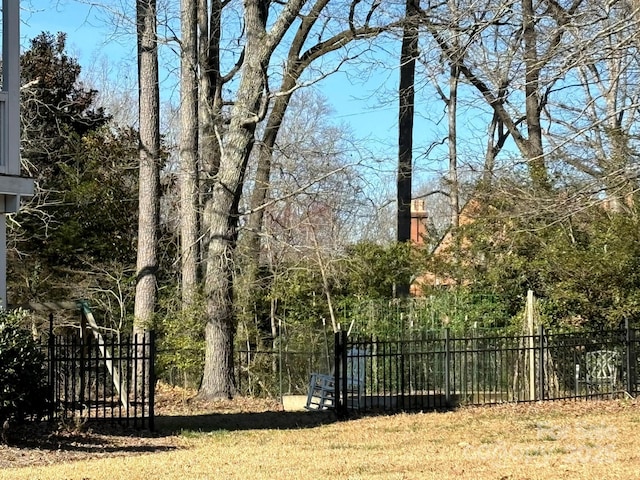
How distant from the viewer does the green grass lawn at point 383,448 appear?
8258 millimetres

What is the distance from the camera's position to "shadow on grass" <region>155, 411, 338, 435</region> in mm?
12391

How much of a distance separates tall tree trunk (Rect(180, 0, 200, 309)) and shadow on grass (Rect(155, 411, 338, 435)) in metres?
4.28

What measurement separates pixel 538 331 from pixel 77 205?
36.6 feet

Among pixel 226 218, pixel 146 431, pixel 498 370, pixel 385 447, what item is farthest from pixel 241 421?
pixel 498 370

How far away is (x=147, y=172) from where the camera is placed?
17.5m

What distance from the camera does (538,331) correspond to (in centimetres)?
1603

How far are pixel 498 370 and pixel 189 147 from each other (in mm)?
7848

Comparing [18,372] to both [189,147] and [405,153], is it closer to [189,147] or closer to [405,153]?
[189,147]

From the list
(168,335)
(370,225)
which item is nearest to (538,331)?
(168,335)

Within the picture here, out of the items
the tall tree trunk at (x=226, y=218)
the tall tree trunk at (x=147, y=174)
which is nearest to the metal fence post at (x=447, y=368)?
the tall tree trunk at (x=226, y=218)

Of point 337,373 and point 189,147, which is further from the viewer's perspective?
point 189,147

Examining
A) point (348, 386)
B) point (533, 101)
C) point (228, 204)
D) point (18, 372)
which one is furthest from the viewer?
point (533, 101)

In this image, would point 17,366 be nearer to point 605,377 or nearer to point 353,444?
point 353,444

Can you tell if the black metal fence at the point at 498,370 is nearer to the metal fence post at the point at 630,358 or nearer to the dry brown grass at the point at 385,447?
the metal fence post at the point at 630,358
